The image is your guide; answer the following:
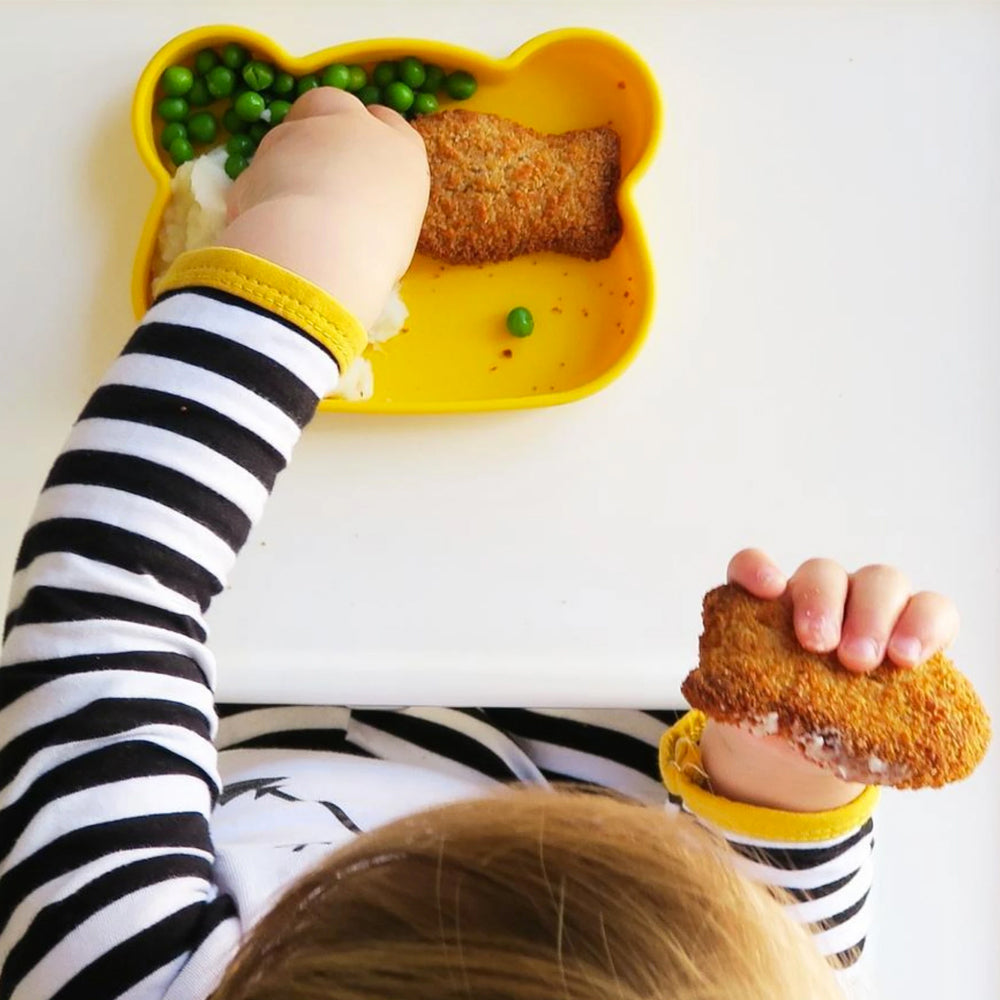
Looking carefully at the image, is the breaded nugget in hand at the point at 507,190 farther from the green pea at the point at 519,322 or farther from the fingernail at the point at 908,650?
the fingernail at the point at 908,650

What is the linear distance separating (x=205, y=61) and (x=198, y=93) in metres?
0.02

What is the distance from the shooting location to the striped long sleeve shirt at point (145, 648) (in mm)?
435

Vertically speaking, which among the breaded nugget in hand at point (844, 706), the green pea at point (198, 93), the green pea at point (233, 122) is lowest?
the breaded nugget in hand at point (844, 706)

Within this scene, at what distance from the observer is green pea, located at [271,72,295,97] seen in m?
0.64

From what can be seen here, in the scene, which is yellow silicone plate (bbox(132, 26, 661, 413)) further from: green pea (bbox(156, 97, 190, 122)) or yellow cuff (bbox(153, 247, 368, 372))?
yellow cuff (bbox(153, 247, 368, 372))

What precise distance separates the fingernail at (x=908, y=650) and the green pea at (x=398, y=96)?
1.36 feet

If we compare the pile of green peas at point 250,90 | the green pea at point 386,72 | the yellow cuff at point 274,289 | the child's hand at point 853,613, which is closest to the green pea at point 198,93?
the pile of green peas at point 250,90

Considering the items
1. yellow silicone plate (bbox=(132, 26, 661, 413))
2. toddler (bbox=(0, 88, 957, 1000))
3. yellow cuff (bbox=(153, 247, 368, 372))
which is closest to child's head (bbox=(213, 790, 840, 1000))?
toddler (bbox=(0, 88, 957, 1000))

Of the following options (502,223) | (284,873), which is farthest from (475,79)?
(284,873)

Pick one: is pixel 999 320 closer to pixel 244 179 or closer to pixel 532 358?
pixel 532 358

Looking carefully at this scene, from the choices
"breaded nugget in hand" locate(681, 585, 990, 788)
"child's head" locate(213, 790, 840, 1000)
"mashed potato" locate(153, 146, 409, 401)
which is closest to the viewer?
"child's head" locate(213, 790, 840, 1000)

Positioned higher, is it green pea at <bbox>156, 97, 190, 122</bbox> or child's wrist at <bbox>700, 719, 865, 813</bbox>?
green pea at <bbox>156, 97, 190, 122</bbox>

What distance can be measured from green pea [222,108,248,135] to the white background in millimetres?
57

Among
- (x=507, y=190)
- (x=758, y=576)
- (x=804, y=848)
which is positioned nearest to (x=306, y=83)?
(x=507, y=190)
